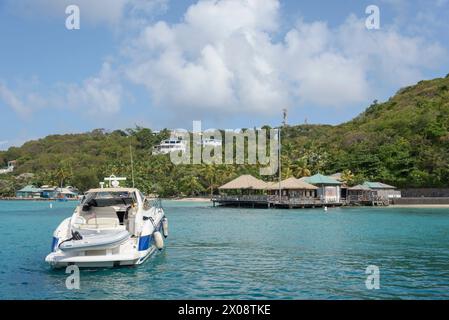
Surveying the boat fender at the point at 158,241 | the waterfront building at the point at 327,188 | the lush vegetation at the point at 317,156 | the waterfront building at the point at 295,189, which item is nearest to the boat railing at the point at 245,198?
the waterfront building at the point at 295,189

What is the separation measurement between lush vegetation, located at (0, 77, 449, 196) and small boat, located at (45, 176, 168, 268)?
5945 centimetres

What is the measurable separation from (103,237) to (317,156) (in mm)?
73991

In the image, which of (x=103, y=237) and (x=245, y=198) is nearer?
(x=103, y=237)

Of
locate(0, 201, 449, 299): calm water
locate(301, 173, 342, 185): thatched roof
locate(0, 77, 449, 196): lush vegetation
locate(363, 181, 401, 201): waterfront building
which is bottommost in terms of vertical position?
locate(0, 201, 449, 299): calm water

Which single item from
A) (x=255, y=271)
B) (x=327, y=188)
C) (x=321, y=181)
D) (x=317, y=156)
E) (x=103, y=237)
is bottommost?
(x=255, y=271)

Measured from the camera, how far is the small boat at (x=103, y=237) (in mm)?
15367

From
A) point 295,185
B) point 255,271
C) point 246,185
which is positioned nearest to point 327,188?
point 295,185

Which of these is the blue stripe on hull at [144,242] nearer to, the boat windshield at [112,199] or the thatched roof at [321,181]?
the boat windshield at [112,199]

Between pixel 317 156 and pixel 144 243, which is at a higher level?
pixel 317 156

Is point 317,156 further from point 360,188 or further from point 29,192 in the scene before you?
point 29,192

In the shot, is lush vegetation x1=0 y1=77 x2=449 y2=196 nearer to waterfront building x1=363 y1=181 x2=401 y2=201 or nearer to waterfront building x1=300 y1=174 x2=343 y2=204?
waterfront building x1=363 y1=181 x2=401 y2=201

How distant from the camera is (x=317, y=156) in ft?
285

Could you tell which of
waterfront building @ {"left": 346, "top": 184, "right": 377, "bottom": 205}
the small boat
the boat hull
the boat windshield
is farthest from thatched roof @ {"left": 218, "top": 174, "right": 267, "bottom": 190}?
the boat hull

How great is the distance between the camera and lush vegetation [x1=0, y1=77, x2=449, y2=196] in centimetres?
7650
